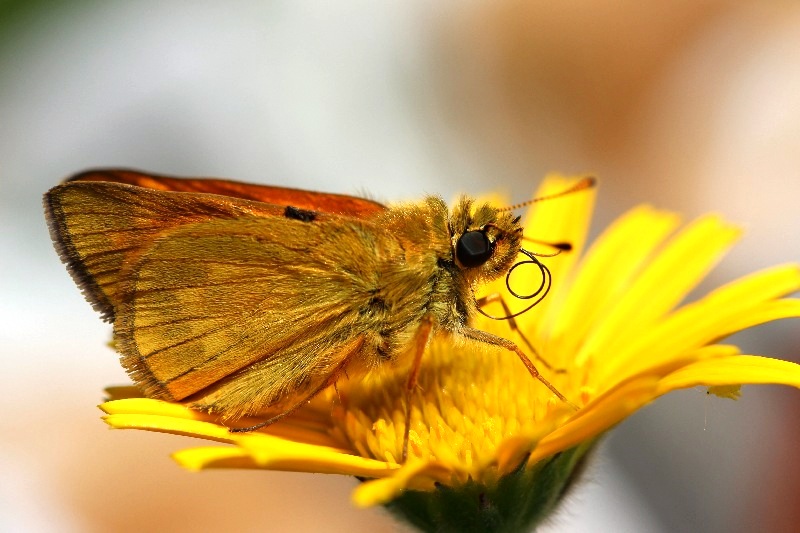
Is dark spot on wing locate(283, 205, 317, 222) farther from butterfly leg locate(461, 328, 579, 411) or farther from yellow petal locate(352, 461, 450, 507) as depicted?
yellow petal locate(352, 461, 450, 507)

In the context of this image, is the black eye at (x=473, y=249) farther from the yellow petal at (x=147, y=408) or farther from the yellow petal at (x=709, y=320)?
the yellow petal at (x=147, y=408)

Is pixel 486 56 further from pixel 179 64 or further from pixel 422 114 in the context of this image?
pixel 179 64

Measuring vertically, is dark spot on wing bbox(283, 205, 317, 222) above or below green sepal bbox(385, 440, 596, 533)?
above

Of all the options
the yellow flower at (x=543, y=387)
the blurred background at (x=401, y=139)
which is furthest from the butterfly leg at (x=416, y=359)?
the blurred background at (x=401, y=139)

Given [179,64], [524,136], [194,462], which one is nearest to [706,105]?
[524,136]

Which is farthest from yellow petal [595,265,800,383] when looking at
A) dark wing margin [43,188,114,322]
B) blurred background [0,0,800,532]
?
blurred background [0,0,800,532]

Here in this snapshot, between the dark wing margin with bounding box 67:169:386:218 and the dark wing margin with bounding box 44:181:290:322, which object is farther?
the dark wing margin with bounding box 67:169:386:218

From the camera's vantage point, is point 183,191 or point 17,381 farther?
point 17,381
